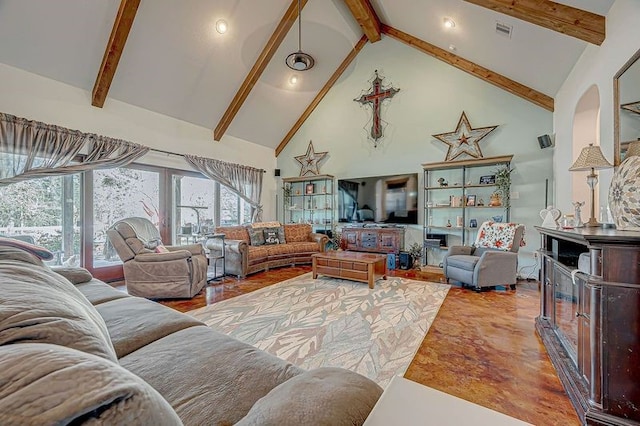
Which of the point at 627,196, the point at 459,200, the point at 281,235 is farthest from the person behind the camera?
the point at 281,235

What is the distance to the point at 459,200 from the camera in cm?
515

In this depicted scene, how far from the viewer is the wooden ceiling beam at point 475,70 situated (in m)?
4.48

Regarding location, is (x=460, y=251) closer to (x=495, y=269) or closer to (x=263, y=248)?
(x=495, y=269)

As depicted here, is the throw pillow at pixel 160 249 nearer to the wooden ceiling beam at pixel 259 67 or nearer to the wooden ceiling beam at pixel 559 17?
the wooden ceiling beam at pixel 259 67

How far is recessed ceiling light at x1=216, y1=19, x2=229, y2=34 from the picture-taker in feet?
14.1

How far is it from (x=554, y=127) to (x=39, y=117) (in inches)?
289

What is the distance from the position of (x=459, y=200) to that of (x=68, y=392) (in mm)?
5585

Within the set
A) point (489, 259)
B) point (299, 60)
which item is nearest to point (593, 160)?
point (489, 259)

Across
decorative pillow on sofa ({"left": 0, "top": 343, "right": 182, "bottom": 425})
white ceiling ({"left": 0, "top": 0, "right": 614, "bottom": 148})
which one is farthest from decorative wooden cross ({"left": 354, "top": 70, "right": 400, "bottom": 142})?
decorative pillow on sofa ({"left": 0, "top": 343, "right": 182, "bottom": 425})

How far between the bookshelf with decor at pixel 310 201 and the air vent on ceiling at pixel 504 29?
3850 millimetres

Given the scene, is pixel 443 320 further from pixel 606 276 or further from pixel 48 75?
pixel 48 75

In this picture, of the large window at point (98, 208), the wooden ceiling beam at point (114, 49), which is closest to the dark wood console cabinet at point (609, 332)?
the large window at point (98, 208)

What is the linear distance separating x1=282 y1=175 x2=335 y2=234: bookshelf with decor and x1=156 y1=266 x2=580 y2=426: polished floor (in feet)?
11.6

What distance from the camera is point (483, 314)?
3064 millimetres
